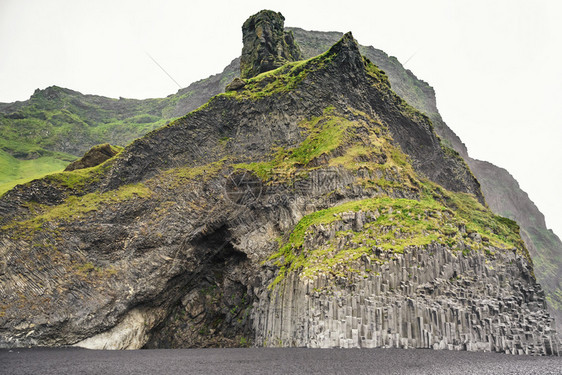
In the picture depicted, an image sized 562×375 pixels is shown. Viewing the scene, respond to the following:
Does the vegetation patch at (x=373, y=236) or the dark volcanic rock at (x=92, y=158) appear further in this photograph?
the dark volcanic rock at (x=92, y=158)

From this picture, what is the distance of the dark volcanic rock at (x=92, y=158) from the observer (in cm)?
3966

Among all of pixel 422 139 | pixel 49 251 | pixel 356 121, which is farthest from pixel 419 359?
pixel 422 139

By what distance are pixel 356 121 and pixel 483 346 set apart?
23798 millimetres

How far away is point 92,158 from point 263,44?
28.9 m

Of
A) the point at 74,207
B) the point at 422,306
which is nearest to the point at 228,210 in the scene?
the point at 74,207

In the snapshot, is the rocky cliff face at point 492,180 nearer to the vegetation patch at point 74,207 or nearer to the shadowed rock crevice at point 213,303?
the shadowed rock crevice at point 213,303

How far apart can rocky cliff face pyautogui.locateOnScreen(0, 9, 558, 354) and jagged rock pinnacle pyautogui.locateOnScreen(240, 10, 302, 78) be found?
856cm

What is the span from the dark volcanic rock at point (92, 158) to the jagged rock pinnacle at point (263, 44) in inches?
896

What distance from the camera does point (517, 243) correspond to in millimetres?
31562

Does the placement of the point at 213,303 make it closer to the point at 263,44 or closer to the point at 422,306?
the point at 422,306

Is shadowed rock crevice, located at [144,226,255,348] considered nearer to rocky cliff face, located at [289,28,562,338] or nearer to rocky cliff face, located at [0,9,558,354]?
rocky cliff face, located at [0,9,558,354]

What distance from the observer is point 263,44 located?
49.4 m

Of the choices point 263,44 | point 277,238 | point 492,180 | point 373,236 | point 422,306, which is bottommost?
point 422,306

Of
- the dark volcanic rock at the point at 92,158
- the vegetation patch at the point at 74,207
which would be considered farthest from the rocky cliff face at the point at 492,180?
the vegetation patch at the point at 74,207
